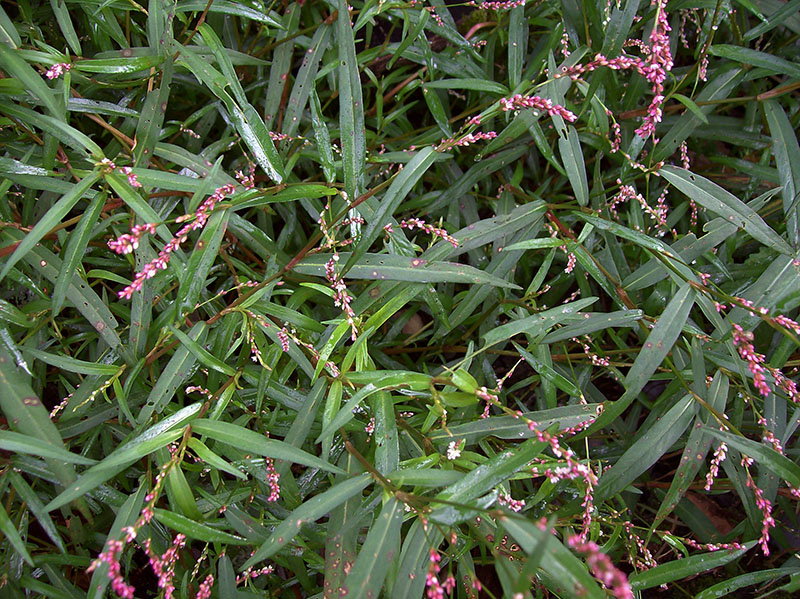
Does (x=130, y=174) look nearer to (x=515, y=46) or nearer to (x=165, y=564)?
(x=165, y=564)

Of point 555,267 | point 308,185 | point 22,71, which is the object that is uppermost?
point 22,71

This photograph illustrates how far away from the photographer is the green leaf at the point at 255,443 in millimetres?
1384

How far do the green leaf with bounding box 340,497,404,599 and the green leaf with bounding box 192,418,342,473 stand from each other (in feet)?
0.53

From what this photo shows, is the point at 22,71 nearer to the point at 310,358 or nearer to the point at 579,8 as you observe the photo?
the point at 310,358

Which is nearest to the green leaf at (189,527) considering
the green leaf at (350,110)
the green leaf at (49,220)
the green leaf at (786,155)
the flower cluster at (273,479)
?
the flower cluster at (273,479)

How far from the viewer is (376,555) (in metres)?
1.30

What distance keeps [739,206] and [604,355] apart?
0.70 meters

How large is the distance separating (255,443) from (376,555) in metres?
0.39

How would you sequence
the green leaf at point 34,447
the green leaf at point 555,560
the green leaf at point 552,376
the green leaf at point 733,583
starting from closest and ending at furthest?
the green leaf at point 555,560 → the green leaf at point 34,447 → the green leaf at point 733,583 → the green leaf at point 552,376

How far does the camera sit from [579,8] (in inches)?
84.8

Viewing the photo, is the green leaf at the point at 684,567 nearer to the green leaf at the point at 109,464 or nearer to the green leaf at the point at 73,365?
the green leaf at the point at 109,464

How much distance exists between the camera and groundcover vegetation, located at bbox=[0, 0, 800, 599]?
1.49m

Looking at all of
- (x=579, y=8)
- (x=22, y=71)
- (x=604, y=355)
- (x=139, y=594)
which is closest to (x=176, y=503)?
(x=139, y=594)

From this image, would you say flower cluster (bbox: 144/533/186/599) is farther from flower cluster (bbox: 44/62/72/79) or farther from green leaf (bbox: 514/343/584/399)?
flower cluster (bbox: 44/62/72/79)
